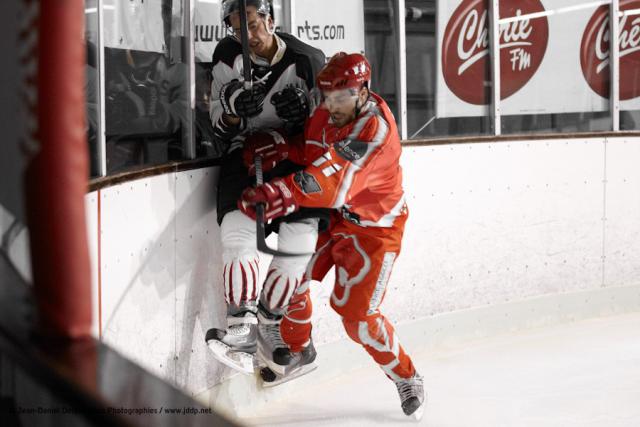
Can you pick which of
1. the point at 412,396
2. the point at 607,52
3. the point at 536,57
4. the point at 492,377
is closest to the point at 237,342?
the point at 412,396

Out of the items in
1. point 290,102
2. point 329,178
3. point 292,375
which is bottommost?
point 292,375

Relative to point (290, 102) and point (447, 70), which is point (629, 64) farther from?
point (290, 102)

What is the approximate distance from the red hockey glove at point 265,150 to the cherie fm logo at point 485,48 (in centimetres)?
172

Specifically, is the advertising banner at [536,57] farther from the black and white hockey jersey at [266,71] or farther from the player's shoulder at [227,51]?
the player's shoulder at [227,51]

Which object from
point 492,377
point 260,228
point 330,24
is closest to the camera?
point 260,228

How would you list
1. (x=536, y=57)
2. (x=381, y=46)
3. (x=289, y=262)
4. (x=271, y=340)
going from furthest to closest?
(x=536, y=57) < (x=381, y=46) < (x=271, y=340) < (x=289, y=262)

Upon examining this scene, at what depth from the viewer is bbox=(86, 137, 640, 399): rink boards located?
275cm

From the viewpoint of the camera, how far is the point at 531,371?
4023 millimetres

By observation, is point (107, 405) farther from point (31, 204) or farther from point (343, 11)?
point (343, 11)

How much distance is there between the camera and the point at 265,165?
10.1 feet

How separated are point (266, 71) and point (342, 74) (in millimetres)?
297

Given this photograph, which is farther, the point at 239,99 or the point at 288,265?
the point at 288,265

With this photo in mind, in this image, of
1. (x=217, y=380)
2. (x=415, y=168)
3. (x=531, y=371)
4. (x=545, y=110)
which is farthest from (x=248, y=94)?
(x=545, y=110)

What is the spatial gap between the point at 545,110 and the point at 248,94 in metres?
2.47
